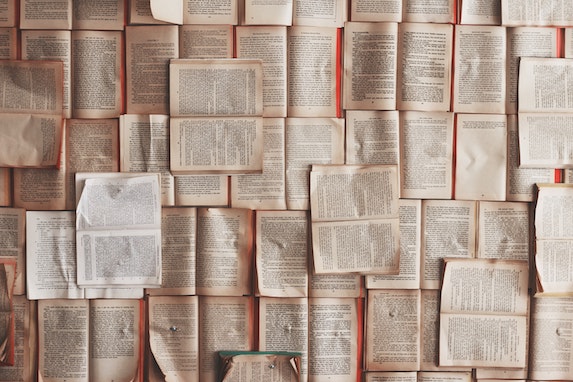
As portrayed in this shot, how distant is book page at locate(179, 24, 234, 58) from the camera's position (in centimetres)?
135

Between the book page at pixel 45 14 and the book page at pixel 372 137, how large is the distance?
2.10ft

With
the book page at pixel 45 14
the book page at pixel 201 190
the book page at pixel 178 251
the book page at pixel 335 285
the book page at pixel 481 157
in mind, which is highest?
the book page at pixel 45 14

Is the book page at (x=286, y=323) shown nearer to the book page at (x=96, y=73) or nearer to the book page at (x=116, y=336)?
the book page at (x=116, y=336)

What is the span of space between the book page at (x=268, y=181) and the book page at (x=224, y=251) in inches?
1.1

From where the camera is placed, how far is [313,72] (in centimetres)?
137

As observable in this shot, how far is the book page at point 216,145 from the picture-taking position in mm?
1352

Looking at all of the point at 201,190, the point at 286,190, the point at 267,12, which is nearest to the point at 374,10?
Answer: the point at 267,12

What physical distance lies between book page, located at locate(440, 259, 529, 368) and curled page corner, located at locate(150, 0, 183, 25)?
813mm

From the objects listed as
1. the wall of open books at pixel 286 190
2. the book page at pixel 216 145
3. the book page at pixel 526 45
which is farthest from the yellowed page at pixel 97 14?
A: the book page at pixel 526 45

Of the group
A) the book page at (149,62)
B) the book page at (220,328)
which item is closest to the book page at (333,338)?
the book page at (220,328)

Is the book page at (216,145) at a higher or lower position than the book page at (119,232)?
higher

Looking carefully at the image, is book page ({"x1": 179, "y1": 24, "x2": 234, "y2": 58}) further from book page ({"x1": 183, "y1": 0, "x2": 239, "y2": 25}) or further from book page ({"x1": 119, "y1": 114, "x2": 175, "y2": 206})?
book page ({"x1": 119, "y1": 114, "x2": 175, "y2": 206})

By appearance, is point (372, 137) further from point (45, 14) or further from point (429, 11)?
point (45, 14)

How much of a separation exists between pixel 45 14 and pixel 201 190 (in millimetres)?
501
